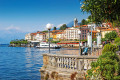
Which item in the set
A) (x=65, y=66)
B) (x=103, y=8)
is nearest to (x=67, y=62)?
(x=65, y=66)

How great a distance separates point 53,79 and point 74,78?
6.11ft

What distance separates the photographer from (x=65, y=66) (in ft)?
36.2

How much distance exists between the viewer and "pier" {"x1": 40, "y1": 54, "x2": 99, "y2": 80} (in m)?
10.0

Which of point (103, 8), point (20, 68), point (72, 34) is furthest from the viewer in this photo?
point (72, 34)

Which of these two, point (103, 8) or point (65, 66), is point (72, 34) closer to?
point (65, 66)

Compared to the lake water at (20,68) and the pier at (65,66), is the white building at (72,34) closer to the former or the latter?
the lake water at (20,68)

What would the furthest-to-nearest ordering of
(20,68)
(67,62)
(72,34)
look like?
(72,34) < (20,68) < (67,62)

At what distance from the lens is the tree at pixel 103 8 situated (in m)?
8.05

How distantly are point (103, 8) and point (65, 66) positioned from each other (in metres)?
4.47

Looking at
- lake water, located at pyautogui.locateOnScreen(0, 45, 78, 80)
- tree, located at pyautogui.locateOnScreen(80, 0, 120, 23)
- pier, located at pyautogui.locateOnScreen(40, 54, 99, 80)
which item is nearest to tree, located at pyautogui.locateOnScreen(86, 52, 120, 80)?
pier, located at pyautogui.locateOnScreen(40, 54, 99, 80)

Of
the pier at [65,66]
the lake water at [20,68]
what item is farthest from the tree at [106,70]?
the lake water at [20,68]

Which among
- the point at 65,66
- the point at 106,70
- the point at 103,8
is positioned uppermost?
the point at 103,8

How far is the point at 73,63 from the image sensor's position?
34.7 ft

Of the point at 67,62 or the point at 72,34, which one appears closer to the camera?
the point at 67,62
